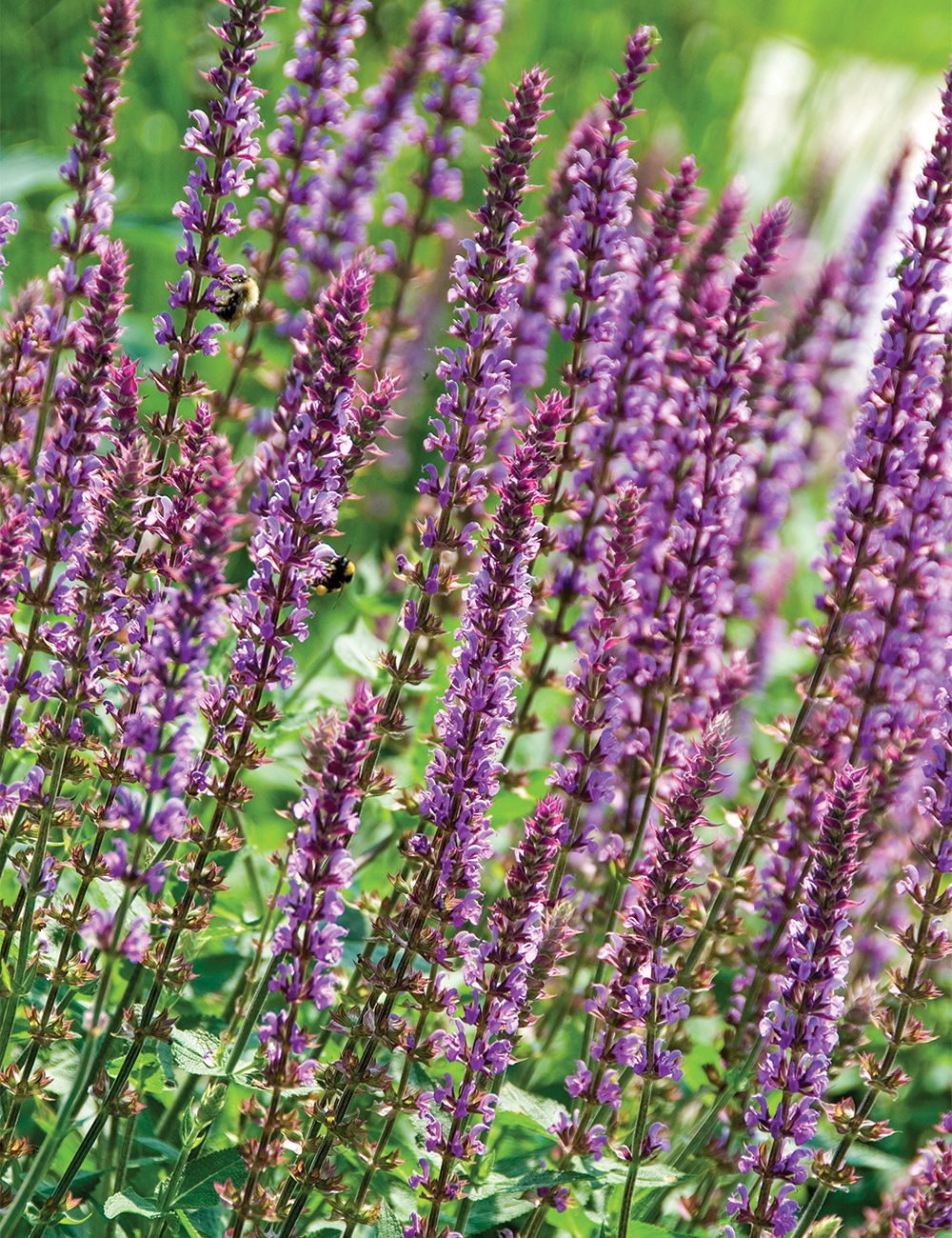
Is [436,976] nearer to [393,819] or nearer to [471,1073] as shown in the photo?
[471,1073]

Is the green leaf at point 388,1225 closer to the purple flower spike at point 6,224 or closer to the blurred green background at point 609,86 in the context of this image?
the purple flower spike at point 6,224

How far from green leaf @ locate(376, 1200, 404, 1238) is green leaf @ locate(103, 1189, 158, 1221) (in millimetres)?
558

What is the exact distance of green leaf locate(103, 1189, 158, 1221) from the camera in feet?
9.76

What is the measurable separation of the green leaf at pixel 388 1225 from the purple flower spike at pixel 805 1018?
843 mm

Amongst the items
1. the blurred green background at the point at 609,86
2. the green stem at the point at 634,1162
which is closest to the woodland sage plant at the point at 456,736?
the green stem at the point at 634,1162

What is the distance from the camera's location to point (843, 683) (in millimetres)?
4406

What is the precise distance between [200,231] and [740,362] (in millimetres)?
1608

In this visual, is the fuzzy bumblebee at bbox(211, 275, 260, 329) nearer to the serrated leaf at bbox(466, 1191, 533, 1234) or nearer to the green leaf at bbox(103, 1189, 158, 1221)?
the green leaf at bbox(103, 1189, 158, 1221)

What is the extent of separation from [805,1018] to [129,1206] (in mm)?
1680

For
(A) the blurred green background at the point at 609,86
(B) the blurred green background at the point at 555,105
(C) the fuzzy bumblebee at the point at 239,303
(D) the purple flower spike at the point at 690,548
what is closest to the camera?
(D) the purple flower spike at the point at 690,548

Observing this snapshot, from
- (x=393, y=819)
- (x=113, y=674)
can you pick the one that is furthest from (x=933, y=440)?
(x=113, y=674)

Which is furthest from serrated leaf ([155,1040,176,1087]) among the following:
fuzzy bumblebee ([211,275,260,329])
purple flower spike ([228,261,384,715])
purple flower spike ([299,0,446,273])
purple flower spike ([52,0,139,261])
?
purple flower spike ([299,0,446,273])

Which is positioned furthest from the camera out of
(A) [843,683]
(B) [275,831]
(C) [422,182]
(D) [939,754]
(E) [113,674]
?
(B) [275,831]

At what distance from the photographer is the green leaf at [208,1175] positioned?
3.33m
